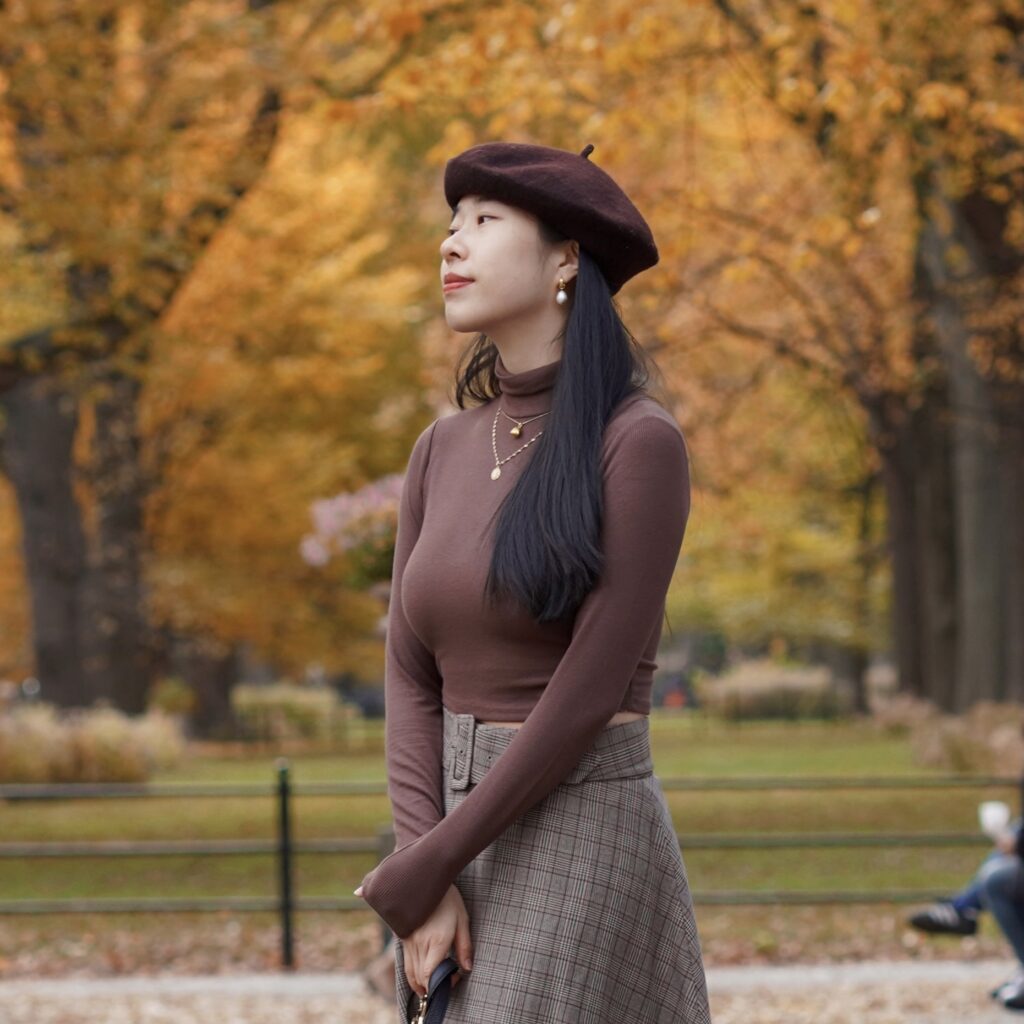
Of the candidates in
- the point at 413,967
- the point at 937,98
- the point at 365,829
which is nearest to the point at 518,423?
the point at 413,967

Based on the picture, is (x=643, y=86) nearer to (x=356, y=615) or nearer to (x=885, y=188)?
(x=885, y=188)

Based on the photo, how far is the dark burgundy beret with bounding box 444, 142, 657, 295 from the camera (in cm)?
299

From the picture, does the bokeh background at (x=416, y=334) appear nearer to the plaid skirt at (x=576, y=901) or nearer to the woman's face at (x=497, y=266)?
the woman's face at (x=497, y=266)

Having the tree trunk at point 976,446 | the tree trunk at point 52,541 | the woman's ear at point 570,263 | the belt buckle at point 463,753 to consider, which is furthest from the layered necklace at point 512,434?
the tree trunk at point 52,541

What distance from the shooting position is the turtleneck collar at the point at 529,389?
3.09 metres

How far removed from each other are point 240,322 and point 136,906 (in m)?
15.2

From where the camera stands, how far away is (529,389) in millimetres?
3107

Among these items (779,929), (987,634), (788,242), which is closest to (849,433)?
(987,634)

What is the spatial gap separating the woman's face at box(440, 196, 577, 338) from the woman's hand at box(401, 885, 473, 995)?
38.1 inches

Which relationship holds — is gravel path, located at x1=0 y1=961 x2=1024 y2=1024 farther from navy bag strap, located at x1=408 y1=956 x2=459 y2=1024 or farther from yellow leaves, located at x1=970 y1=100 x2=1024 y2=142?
navy bag strap, located at x1=408 y1=956 x2=459 y2=1024

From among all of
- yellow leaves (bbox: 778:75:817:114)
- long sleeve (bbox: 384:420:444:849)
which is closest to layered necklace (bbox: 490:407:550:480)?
long sleeve (bbox: 384:420:444:849)

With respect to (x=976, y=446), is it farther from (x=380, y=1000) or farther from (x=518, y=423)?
(x=518, y=423)

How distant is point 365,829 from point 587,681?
1213cm

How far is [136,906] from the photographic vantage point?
9609 mm
